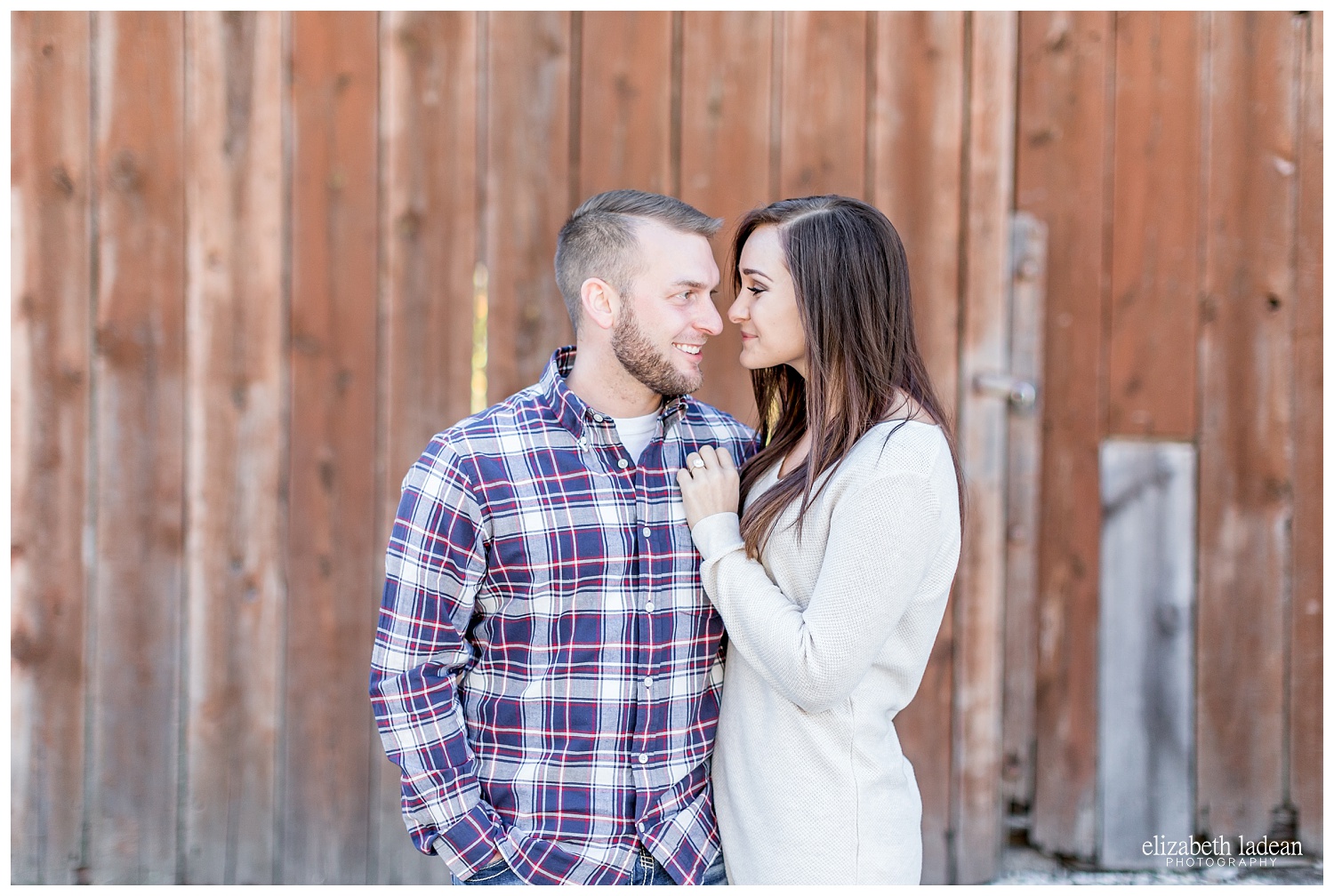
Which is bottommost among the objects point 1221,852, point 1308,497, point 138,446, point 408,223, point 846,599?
point 1221,852

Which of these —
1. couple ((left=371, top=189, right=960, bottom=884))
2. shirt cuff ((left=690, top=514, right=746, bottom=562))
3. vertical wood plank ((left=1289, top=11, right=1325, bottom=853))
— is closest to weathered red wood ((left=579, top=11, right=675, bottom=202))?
couple ((left=371, top=189, right=960, bottom=884))

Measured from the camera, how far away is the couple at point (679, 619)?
4.74ft

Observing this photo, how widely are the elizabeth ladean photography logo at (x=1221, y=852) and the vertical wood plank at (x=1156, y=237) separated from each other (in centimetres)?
112

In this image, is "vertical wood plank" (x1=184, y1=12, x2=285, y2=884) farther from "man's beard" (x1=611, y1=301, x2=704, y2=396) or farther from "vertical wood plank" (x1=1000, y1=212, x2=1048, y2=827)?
"vertical wood plank" (x1=1000, y1=212, x2=1048, y2=827)

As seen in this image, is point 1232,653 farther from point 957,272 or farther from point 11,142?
point 11,142

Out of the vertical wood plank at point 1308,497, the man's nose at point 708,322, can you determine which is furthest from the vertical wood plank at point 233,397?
the vertical wood plank at point 1308,497

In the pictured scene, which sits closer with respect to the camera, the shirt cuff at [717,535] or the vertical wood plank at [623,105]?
the shirt cuff at [717,535]

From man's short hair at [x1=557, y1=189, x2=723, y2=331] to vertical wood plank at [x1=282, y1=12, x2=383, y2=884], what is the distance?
0.86 m

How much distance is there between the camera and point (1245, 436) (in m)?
2.63

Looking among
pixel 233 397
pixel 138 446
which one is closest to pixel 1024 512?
pixel 233 397

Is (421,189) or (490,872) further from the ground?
(421,189)

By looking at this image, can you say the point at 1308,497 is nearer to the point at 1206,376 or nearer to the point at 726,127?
the point at 1206,376

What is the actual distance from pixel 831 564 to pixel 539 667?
495 mm

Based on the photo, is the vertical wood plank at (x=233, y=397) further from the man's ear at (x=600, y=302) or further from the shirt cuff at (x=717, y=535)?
the shirt cuff at (x=717, y=535)
